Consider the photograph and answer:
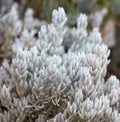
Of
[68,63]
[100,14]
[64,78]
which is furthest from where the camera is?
[100,14]

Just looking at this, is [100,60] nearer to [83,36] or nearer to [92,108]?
[92,108]

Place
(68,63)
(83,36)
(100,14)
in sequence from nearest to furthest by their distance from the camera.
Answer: (68,63), (83,36), (100,14)

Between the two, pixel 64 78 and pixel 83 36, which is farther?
pixel 83 36

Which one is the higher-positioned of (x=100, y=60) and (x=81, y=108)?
(x=100, y=60)

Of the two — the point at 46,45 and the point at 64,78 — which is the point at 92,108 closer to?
the point at 64,78

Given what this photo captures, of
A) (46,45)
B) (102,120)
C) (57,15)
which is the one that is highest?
(57,15)

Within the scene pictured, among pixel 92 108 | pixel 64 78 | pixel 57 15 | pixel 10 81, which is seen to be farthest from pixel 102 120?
pixel 57 15
